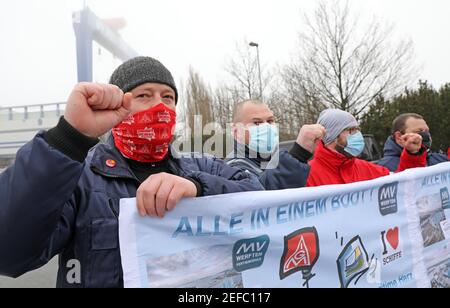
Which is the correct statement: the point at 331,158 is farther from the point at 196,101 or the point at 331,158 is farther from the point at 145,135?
the point at 196,101

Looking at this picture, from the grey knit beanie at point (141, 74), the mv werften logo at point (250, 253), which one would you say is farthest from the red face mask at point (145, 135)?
the mv werften logo at point (250, 253)

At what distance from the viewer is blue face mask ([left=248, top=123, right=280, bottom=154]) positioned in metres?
3.14

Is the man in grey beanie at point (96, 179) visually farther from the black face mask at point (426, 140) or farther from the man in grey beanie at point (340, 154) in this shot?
the black face mask at point (426, 140)

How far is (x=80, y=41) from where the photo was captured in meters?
10.0

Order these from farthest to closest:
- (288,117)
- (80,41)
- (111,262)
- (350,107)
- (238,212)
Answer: (288,117) < (350,107) < (80,41) < (238,212) < (111,262)

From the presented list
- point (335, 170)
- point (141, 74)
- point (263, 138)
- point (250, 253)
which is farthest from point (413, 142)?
point (141, 74)

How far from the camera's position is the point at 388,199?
2.33 metres

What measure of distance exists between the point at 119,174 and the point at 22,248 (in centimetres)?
44

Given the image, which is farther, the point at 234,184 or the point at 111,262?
the point at 234,184

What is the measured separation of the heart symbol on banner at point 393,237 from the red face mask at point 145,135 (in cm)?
141

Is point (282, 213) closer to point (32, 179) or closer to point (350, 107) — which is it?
point (32, 179)

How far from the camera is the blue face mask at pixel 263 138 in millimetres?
3141

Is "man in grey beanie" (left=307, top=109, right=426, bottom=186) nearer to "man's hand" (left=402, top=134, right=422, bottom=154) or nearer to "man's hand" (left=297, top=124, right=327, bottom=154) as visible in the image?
"man's hand" (left=402, top=134, right=422, bottom=154)
